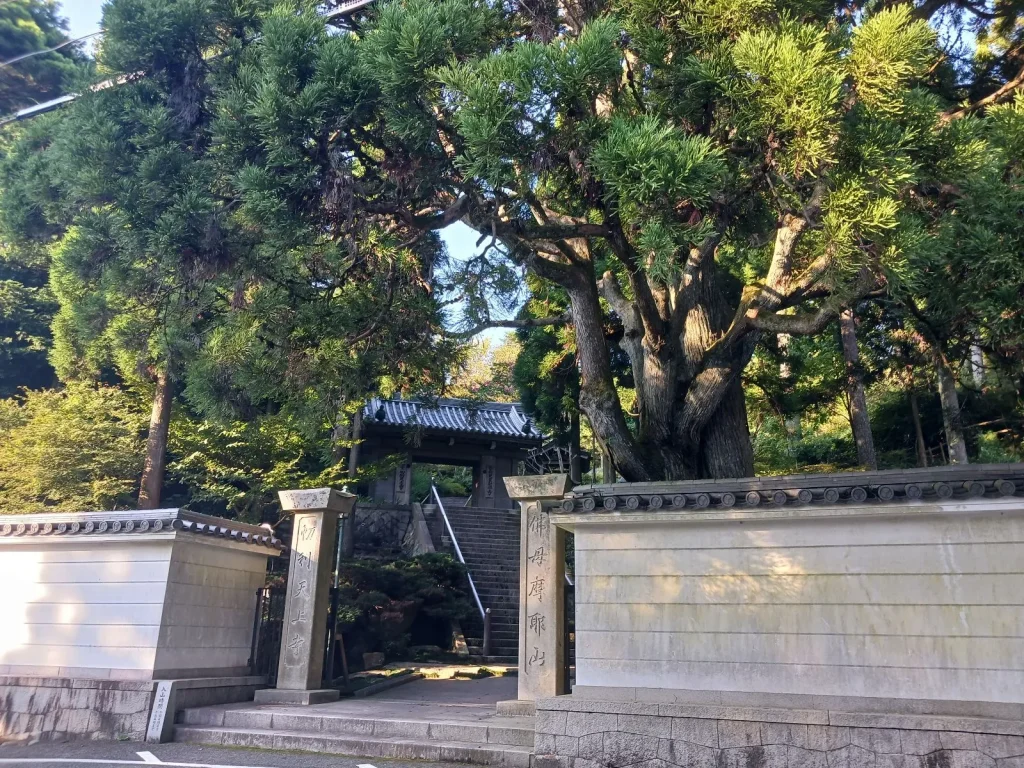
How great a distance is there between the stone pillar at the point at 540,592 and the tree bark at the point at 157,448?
7727 millimetres

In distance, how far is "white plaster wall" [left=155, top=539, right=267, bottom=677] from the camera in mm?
8430

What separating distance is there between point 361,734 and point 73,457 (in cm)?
876

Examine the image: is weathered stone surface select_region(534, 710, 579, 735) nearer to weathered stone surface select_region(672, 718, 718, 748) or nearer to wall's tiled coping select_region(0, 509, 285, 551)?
weathered stone surface select_region(672, 718, 718, 748)

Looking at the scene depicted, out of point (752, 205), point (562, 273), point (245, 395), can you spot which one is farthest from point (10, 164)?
point (752, 205)

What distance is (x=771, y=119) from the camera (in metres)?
5.51

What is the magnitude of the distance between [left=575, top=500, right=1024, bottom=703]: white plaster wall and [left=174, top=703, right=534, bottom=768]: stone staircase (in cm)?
93

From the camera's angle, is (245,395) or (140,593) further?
(245,395)

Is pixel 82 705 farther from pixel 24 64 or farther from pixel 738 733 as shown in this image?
pixel 24 64

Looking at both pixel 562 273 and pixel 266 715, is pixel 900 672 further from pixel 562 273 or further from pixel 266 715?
pixel 266 715

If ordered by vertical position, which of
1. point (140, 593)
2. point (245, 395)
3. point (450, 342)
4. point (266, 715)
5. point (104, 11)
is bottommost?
point (266, 715)

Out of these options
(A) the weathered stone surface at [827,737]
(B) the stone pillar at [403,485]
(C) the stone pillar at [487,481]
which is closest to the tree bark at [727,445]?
(A) the weathered stone surface at [827,737]

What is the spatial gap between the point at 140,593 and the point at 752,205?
7.54 meters

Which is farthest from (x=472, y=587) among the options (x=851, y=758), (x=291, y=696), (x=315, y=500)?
(x=851, y=758)

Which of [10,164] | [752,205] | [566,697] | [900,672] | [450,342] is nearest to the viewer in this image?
[900,672]
